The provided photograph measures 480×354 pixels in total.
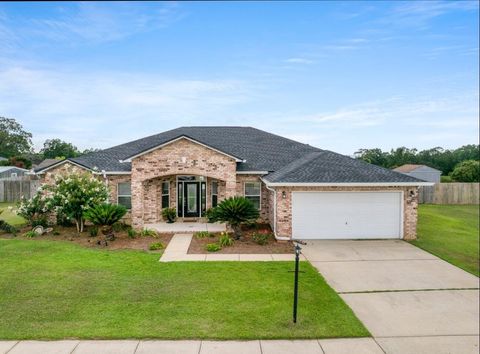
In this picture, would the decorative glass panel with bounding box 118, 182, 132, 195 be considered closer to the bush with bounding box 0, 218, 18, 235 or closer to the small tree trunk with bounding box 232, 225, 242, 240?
the bush with bounding box 0, 218, 18, 235

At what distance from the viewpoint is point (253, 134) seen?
72.3 feet

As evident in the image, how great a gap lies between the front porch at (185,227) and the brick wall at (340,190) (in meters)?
2.93

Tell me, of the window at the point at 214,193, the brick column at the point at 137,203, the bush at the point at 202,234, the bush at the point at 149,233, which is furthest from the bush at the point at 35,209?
the window at the point at 214,193

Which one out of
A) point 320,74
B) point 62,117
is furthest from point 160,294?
point 320,74

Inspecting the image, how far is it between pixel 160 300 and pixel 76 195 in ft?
28.6

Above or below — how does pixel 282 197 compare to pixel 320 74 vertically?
below

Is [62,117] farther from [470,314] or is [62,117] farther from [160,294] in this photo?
[470,314]

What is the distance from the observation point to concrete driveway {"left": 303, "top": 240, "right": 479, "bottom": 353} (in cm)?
610

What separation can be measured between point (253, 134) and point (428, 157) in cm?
4398

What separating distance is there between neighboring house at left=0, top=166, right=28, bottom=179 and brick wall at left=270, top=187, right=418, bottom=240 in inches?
1305

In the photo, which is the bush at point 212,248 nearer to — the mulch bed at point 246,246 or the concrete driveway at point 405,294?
the mulch bed at point 246,246

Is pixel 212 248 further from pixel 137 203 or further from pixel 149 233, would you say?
pixel 137 203

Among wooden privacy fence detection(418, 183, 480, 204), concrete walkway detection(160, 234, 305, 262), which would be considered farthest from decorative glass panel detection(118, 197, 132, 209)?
wooden privacy fence detection(418, 183, 480, 204)

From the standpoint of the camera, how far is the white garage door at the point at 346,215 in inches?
541
